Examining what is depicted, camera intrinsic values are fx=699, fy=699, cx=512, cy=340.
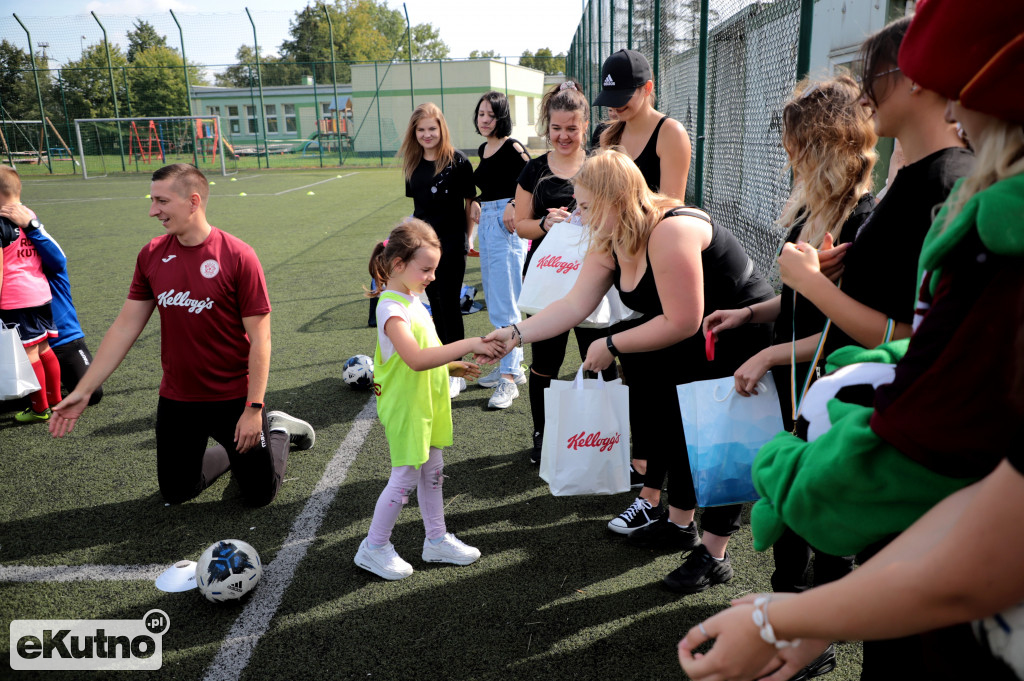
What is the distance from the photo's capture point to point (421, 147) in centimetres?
572

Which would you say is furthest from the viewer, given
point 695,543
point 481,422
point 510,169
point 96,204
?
point 96,204

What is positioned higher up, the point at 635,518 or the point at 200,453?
the point at 200,453

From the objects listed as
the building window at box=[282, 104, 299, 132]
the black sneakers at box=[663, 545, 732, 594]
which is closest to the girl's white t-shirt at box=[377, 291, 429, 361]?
the black sneakers at box=[663, 545, 732, 594]

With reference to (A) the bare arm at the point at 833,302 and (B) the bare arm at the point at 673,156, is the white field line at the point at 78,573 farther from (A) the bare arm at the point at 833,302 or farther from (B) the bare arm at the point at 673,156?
(B) the bare arm at the point at 673,156

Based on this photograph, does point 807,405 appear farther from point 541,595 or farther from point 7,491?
point 7,491

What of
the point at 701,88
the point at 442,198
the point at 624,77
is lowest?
the point at 442,198

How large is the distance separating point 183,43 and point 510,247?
32.3 metres

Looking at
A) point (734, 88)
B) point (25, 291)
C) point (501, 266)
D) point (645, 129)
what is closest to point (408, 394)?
point (645, 129)

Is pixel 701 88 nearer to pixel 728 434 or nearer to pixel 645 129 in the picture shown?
pixel 645 129

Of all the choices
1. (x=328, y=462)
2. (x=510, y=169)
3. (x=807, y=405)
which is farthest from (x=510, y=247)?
(x=807, y=405)

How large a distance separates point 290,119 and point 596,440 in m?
51.6

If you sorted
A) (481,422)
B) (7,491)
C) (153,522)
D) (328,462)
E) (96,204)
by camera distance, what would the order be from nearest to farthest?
(153,522) → (7,491) → (328,462) → (481,422) → (96,204)

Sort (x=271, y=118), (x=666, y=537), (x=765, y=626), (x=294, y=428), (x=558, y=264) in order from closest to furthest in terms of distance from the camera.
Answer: (x=765, y=626) < (x=666, y=537) < (x=558, y=264) < (x=294, y=428) < (x=271, y=118)

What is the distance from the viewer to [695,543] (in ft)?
11.3
